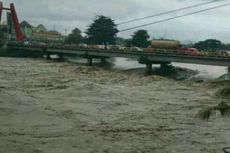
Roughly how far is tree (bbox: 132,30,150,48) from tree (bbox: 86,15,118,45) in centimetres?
581

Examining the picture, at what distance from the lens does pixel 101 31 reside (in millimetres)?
122562

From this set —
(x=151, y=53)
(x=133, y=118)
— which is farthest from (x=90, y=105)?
(x=151, y=53)

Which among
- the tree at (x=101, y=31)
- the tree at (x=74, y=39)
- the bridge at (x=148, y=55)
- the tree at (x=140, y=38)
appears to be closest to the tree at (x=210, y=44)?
the tree at (x=140, y=38)

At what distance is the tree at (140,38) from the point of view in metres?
120

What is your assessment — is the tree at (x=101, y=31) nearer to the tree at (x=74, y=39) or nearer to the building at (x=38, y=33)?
the tree at (x=74, y=39)

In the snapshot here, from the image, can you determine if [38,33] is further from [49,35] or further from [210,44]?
[210,44]

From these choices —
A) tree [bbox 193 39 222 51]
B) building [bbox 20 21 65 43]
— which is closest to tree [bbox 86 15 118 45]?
tree [bbox 193 39 222 51]

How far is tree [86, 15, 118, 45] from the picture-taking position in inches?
4808

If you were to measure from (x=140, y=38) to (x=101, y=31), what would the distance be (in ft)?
33.2

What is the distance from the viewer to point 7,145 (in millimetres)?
15984

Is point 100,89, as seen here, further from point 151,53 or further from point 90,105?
point 151,53

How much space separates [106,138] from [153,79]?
37.1m

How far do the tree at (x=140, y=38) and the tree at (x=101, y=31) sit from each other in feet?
19.1

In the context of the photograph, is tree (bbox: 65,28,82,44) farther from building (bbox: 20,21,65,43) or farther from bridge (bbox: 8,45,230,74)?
bridge (bbox: 8,45,230,74)
